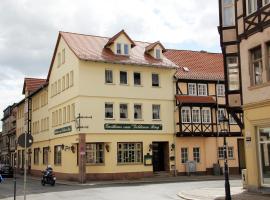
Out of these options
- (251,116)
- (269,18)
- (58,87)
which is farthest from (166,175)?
(269,18)

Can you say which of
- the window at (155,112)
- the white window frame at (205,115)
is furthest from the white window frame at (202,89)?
the window at (155,112)

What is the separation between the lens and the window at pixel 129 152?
38.3 m

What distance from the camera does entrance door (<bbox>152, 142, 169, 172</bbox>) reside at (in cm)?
4094

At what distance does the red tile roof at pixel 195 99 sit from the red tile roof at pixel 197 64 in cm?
183

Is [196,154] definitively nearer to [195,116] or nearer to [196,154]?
[196,154]

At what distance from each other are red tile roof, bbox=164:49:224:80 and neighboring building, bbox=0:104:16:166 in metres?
38.6

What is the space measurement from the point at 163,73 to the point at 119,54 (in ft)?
14.6

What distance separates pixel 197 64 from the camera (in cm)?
4522

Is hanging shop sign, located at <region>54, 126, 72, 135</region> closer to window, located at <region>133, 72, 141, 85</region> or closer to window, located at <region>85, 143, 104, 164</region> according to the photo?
window, located at <region>85, 143, 104, 164</region>

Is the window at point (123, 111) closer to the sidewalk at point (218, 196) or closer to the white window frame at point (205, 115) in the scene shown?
the white window frame at point (205, 115)

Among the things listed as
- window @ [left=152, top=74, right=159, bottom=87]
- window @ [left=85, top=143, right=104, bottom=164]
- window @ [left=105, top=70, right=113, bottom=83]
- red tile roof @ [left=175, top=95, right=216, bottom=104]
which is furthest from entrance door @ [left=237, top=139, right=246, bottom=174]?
window @ [left=105, top=70, right=113, bottom=83]

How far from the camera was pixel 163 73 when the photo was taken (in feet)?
136

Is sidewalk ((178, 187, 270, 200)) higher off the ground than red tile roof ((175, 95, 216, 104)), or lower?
lower

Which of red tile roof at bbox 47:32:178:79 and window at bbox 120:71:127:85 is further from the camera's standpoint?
window at bbox 120:71:127:85
